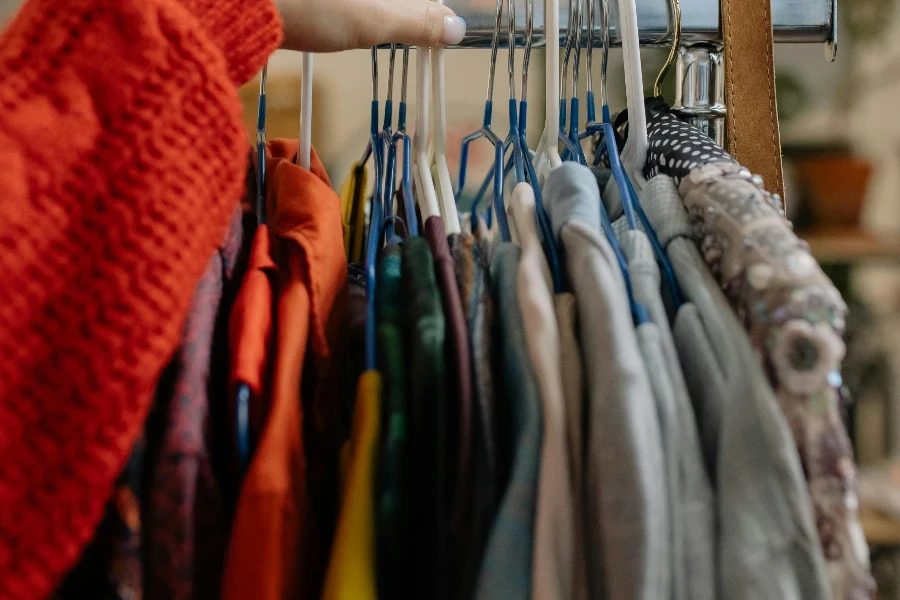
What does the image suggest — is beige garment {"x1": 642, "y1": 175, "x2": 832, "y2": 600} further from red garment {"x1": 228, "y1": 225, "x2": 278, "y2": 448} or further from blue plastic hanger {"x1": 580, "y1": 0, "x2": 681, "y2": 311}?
red garment {"x1": 228, "y1": 225, "x2": 278, "y2": 448}

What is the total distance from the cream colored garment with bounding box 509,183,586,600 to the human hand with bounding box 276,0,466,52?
19 cm

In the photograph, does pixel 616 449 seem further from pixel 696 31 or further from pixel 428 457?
pixel 696 31

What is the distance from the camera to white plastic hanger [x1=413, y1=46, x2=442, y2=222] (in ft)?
1.65

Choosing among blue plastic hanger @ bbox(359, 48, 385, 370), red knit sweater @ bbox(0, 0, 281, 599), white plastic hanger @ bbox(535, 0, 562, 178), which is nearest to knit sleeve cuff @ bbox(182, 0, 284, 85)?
red knit sweater @ bbox(0, 0, 281, 599)

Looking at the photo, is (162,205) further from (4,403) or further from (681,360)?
(681,360)

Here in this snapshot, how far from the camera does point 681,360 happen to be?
35 centimetres

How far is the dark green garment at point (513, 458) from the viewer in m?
0.30

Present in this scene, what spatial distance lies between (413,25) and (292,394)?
27cm

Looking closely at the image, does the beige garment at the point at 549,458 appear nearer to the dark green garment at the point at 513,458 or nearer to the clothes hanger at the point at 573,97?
the dark green garment at the point at 513,458

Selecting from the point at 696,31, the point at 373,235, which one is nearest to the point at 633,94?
the point at 696,31

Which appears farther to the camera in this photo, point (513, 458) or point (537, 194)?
point (537, 194)

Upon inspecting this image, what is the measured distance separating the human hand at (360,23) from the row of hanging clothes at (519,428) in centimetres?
11

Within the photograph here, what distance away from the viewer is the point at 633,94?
487 millimetres

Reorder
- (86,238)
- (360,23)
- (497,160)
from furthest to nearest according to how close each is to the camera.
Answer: (497,160) → (360,23) → (86,238)
